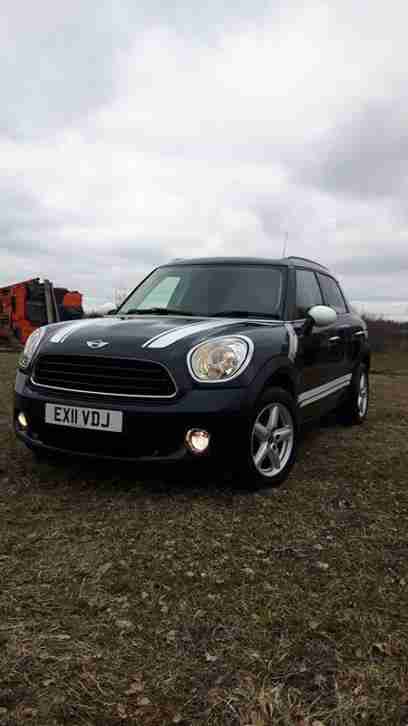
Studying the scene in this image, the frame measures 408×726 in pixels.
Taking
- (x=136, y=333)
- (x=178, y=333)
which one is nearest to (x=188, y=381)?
(x=178, y=333)

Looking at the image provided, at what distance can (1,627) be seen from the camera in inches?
72.0

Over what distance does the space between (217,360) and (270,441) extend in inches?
27.1

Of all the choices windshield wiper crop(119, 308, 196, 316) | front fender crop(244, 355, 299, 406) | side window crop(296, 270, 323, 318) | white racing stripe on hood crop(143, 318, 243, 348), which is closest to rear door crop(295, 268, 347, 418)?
side window crop(296, 270, 323, 318)

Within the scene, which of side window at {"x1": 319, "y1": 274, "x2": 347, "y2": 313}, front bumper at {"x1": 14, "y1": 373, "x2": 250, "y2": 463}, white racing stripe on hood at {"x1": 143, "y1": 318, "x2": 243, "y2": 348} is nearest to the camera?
front bumper at {"x1": 14, "y1": 373, "x2": 250, "y2": 463}

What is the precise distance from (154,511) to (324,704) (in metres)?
1.49

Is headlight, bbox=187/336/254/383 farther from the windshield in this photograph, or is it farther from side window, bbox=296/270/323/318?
side window, bbox=296/270/323/318

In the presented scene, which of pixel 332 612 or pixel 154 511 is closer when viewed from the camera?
pixel 332 612

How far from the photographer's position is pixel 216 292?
13.2 ft

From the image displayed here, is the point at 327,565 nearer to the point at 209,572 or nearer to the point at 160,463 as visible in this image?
the point at 209,572

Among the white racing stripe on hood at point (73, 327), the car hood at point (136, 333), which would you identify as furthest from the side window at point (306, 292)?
the white racing stripe on hood at point (73, 327)

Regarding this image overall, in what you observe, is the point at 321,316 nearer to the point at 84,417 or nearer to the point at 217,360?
the point at 217,360

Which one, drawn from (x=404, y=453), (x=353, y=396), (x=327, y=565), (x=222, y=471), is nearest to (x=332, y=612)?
(x=327, y=565)

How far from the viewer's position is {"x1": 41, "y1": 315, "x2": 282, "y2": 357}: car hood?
3018 millimetres

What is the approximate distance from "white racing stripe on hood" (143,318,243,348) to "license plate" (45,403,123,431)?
45 centimetres
